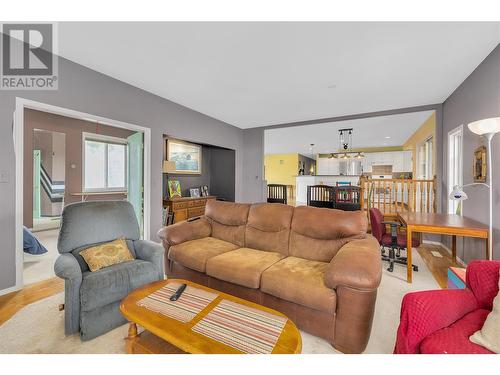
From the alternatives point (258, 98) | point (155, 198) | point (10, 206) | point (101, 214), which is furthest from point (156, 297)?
point (258, 98)

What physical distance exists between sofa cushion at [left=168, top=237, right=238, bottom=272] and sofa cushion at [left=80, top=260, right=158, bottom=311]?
0.36 meters

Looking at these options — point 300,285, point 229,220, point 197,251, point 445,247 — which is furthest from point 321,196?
point 300,285

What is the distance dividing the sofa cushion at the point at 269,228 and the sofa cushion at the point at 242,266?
0.50ft

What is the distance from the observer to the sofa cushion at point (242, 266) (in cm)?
189

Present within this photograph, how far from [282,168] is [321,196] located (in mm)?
4490

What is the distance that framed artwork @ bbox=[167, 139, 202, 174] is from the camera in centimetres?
491

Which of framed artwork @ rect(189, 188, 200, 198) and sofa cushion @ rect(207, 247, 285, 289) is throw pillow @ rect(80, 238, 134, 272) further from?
framed artwork @ rect(189, 188, 200, 198)

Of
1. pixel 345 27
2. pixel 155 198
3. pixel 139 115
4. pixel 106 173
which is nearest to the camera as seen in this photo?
pixel 345 27

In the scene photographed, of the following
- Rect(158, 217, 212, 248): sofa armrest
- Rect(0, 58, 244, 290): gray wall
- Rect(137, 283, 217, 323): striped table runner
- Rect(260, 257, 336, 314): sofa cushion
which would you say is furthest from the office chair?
Rect(0, 58, 244, 290): gray wall

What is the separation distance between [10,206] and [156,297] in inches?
80.1

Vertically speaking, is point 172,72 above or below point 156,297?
above

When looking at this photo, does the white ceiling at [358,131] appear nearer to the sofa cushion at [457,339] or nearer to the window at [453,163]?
the window at [453,163]
